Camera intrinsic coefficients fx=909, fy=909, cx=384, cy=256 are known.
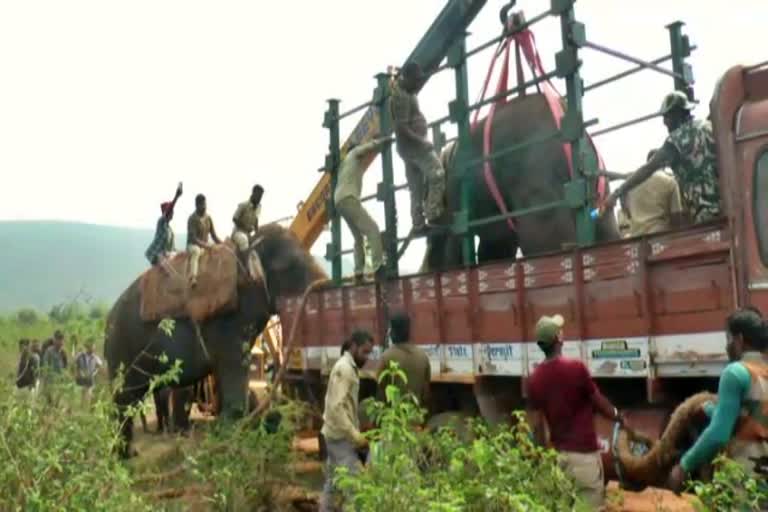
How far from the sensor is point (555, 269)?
20.0 feet

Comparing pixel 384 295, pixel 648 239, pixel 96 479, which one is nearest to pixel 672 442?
pixel 648 239

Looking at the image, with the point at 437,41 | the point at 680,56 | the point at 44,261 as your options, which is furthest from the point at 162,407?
the point at 44,261

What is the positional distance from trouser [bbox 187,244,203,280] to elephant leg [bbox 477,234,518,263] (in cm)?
344

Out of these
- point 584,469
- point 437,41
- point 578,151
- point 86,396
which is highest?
point 437,41

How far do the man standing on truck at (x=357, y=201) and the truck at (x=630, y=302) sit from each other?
1519mm

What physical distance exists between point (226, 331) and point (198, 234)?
1.22 metres

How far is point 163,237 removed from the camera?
11.2 metres

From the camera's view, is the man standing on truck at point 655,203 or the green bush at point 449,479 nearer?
the green bush at point 449,479

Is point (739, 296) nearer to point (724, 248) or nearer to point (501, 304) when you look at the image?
point (724, 248)

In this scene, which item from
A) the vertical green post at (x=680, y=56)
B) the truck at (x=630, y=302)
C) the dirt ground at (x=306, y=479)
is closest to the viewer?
the truck at (x=630, y=302)

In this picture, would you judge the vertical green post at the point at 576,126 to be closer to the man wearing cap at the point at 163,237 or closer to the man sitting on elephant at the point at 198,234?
the man sitting on elephant at the point at 198,234

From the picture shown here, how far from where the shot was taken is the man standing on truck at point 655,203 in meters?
6.39

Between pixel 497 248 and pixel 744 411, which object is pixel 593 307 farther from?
pixel 497 248

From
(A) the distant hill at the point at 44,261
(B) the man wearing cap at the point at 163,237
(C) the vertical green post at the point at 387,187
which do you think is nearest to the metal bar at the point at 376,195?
(C) the vertical green post at the point at 387,187
